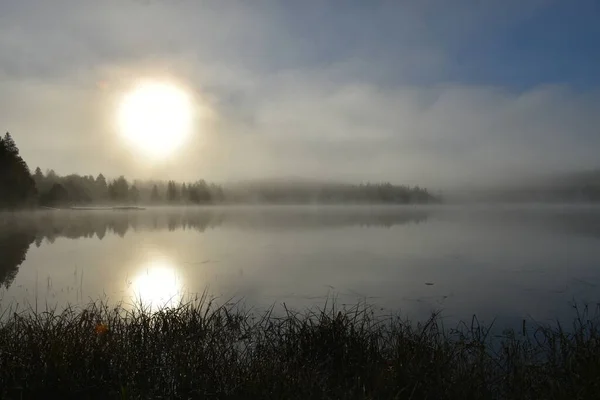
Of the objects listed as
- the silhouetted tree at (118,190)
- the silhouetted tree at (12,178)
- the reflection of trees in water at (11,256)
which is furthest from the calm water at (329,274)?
the silhouetted tree at (118,190)

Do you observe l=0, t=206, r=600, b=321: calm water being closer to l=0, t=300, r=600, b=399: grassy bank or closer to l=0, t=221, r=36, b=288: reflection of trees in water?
l=0, t=221, r=36, b=288: reflection of trees in water

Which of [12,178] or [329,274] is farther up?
[12,178]

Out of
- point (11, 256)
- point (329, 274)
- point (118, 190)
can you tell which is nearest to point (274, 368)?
point (329, 274)

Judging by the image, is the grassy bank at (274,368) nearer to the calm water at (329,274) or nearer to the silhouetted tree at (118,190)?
the calm water at (329,274)

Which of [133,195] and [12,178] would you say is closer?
[12,178]

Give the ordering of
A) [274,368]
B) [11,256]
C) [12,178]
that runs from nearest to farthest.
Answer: [274,368] → [11,256] → [12,178]

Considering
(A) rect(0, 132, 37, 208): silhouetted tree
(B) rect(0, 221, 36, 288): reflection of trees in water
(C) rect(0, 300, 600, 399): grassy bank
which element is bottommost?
(B) rect(0, 221, 36, 288): reflection of trees in water

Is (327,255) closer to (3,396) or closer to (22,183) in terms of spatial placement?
(3,396)

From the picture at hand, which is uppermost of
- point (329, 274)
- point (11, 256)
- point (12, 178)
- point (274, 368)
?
point (12, 178)


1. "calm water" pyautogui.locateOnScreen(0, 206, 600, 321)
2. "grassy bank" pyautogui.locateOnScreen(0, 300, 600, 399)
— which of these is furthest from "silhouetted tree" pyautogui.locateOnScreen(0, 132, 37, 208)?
"grassy bank" pyautogui.locateOnScreen(0, 300, 600, 399)

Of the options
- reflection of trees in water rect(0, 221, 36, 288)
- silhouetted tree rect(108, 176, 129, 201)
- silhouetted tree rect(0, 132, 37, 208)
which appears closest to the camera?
reflection of trees in water rect(0, 221, 36, 288)

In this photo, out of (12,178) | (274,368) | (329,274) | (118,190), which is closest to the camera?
(274,368)

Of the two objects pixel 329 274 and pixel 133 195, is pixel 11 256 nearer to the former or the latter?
pixel 329 274

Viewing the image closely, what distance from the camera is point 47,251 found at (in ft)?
67.9
